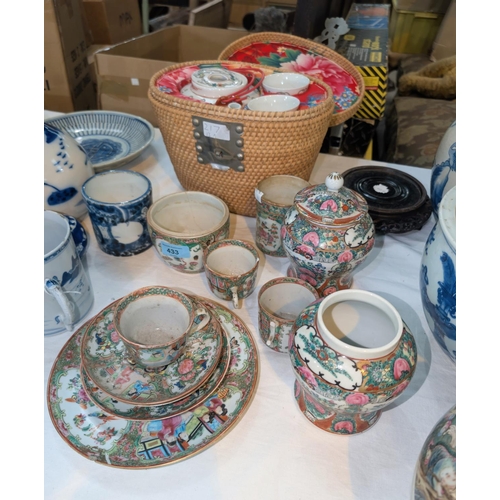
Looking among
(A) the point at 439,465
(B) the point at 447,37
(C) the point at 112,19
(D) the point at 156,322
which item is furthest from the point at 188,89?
(B) the point at 447,37

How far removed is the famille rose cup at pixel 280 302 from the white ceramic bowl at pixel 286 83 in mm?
416

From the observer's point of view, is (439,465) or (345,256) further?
(345,256)

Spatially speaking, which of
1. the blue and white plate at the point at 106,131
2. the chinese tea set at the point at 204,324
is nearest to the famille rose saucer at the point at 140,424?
the chinese tea set at the point at 204,324

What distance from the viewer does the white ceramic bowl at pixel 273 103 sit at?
789 mm

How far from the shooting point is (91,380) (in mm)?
517

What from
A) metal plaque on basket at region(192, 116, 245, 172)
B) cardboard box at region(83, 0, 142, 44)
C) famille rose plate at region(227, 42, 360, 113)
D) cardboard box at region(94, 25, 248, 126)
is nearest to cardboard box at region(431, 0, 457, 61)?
cardboard box at region(94, 25, 248, 126)

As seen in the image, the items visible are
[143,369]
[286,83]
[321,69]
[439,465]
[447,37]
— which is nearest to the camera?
[439,465]

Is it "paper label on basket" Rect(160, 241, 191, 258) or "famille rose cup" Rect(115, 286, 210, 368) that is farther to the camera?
"paper label on basket" Rect(160, 241, 191, 258)

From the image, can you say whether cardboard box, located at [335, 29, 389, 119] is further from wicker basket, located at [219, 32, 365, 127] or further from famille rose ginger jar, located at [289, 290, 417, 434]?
famille rose ginger jar, located at [289, 290, 417, 434]

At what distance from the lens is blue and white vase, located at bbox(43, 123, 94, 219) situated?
74 centimetres

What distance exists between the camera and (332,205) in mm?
606

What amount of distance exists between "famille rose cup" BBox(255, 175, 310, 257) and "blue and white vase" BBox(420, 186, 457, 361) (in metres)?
0.26

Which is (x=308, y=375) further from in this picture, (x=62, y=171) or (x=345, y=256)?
(x=62, y=171)

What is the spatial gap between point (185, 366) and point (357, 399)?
229mm
